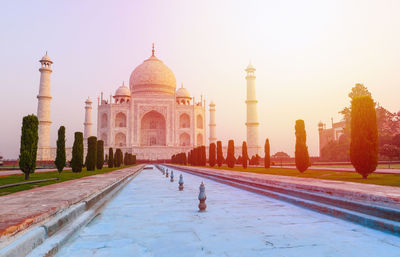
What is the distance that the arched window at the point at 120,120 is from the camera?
160 ft

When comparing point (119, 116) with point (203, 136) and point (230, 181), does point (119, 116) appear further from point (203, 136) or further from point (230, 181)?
point (230, 181)

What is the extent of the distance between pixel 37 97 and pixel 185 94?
23877 mm

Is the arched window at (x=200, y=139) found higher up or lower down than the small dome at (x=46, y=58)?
lower down

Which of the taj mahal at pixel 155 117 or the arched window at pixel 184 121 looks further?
the arched window at pixel 184 121

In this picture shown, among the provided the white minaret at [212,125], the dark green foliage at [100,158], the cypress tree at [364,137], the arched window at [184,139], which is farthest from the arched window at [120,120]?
the cypress tree at [364,137]

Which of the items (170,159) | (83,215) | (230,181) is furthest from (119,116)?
(83,215)

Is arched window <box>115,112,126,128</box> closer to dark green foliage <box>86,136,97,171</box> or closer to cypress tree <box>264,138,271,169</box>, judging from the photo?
dark green foliage <box>86,136,97,171</box>

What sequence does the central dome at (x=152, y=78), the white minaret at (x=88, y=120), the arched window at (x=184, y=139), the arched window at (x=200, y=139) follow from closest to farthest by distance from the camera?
the white minaret at (x=88, y=120)
the arched window at (x=184, y=139)
the arched window at (x=200, y=139)
the central dome at (x=152, y=78)

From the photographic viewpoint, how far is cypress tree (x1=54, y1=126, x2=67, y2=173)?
1449 centimetres

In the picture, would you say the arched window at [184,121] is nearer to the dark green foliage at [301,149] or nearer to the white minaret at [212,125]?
the white minaret at [212,125]

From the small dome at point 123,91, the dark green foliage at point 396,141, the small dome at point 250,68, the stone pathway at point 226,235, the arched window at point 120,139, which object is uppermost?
the small dome at point 250,68

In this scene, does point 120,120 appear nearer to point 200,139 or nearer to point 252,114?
point 200,139

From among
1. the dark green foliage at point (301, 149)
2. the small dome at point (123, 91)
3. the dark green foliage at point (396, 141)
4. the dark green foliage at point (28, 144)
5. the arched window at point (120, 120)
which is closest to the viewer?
the dark green foliage at point (28, 144)

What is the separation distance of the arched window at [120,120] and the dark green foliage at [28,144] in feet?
125
